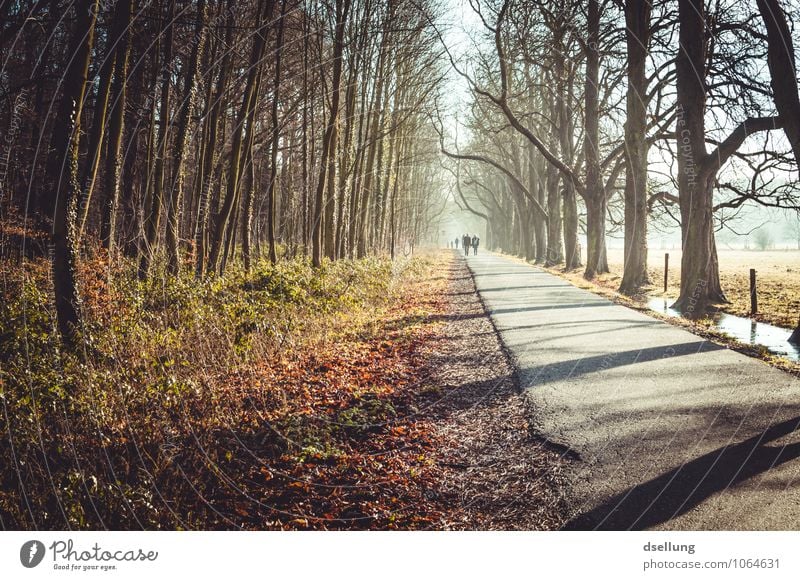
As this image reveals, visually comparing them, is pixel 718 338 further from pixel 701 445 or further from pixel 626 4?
pixel 626 4

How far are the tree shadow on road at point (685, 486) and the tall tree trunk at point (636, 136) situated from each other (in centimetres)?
1056

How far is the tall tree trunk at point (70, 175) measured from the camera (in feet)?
16.0

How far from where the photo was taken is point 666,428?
13.3 feet

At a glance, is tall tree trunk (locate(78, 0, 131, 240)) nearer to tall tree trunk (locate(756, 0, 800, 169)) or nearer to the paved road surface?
the paved road surface

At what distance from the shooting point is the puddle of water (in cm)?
688

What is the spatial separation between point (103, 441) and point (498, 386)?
393cm

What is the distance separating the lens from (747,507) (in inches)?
107

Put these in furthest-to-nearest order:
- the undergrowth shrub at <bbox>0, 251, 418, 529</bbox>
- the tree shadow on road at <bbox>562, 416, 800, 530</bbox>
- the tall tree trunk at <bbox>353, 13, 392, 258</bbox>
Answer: the tall tree trunk at <bbox>353, 13, 392, 258</bbox> < the undergrowth shrub at <bbox>0, 251, 418, 529</bbox> < the tree shadow on road at <bbox>562, 416, 800, 530</bbox>

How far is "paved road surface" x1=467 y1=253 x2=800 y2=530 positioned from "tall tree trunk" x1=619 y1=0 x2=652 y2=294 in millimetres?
7607

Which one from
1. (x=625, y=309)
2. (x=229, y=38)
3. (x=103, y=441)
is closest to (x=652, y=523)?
(x=103, y=441)

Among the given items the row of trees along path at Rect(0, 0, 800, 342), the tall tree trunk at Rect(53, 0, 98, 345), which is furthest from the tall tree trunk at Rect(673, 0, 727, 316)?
the tall tree trunk at Rect(53, 0, 98, 345)

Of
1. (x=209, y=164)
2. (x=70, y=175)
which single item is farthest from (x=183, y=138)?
(x=70, y=175)

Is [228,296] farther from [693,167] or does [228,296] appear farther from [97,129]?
[693,167]

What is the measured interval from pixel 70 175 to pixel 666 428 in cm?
619
